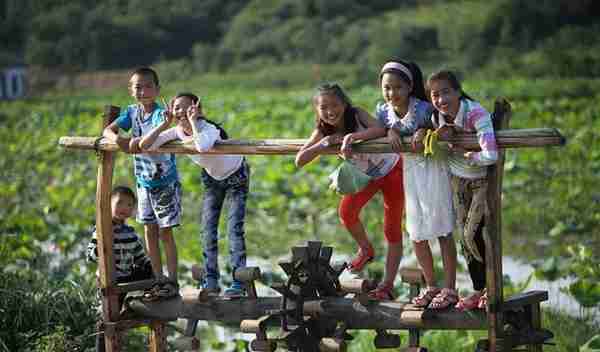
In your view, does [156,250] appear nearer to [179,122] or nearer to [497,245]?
[179,122]

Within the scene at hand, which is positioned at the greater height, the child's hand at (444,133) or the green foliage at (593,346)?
the child's hand at (444,133)

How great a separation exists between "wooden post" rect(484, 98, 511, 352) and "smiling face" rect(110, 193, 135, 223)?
79.3 inches

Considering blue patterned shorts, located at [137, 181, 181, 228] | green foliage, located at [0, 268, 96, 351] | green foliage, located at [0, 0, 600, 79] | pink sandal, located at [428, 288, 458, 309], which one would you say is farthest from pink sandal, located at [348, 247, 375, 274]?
green foliage, located at [0, 0, 600, 79]

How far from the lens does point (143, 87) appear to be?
18.5ft

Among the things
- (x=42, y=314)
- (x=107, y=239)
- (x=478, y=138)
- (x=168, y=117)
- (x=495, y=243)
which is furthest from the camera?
(x=42, y=314)

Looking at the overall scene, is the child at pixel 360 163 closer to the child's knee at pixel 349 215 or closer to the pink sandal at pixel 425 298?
the child's knee at pixel 349 215

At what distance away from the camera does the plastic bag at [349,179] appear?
515cm

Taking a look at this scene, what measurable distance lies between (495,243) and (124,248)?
6.80 ft

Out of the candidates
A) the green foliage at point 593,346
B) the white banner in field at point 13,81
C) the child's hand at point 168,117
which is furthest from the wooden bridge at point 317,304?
the white banner in field at point 13,81

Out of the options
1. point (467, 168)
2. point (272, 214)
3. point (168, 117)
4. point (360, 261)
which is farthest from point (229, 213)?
point (272, 214)

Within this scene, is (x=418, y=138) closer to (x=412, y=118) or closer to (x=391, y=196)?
(x=412, y=118)

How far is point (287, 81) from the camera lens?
126 ft

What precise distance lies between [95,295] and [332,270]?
209 centimetres

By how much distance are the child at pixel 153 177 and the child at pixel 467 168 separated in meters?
1.47
